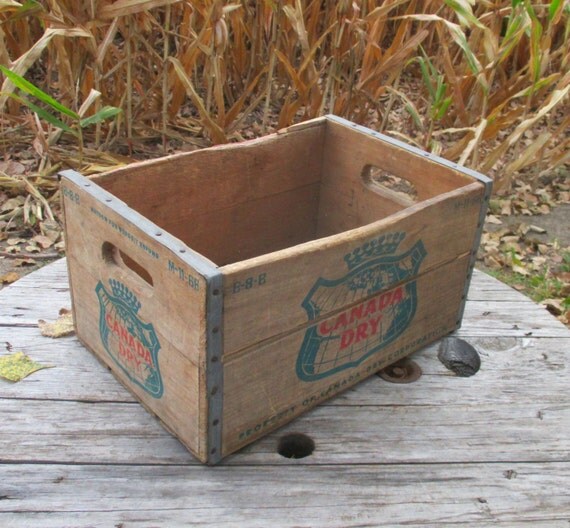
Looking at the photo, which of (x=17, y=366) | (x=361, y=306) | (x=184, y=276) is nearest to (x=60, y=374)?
(x=17, y=366)

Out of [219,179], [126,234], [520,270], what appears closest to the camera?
[126,234]

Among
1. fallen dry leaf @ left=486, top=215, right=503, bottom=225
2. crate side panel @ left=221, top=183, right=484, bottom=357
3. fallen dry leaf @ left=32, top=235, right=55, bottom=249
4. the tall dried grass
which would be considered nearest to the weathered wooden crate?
crate side panel @ left=221, top=183, right=484, bottom=357

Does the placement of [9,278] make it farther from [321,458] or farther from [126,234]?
[321,458]

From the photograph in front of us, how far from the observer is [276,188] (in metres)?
1.51

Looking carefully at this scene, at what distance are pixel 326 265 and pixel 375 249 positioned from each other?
0.35 feet

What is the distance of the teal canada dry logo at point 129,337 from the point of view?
1044 millimetres

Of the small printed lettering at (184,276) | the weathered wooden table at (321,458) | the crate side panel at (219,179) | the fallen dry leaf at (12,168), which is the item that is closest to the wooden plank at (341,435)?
the weathered wooden table at (321,458)

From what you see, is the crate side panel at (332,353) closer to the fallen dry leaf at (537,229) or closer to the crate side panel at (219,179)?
the crate side panel at (219,179)

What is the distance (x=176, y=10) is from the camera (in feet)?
9.52

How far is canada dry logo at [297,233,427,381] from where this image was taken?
1.06m

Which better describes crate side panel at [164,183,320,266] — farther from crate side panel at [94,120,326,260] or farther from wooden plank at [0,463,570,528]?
wooden plank at [0,463,570,528]

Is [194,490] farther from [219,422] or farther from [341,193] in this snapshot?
[341,193]

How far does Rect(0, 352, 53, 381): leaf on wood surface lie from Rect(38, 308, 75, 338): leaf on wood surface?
0.24ft

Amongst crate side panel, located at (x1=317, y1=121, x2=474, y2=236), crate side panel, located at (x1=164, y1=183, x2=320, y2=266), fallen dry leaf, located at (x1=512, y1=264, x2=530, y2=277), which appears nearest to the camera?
crate side panel, located at (x1=317, y1=121, x2=474, y2=236)
